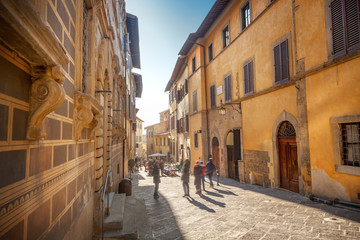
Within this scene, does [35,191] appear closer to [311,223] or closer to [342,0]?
[311,223]

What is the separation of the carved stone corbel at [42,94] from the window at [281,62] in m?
8.78

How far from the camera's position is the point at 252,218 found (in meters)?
5.65


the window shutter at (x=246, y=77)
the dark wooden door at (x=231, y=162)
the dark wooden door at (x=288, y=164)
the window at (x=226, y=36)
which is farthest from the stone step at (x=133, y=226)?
the window at (x=226, y=36)

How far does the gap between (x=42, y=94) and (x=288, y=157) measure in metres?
9.20

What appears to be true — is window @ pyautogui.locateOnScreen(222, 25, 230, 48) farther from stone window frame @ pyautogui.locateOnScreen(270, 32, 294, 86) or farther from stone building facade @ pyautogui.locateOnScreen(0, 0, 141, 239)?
stone building facade @ pyautogui.locateOnScreen(0, 0, 141, 239)

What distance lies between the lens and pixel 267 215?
5777 millimetres

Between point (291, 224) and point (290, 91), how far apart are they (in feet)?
16.9

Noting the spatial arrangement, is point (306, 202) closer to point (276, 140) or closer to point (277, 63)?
point (276, 140)

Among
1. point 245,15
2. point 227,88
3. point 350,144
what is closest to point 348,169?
point 350,144

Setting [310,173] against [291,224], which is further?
[310,173]

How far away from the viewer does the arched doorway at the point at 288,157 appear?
27.4 feet

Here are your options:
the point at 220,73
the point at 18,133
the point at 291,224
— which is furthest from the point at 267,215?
the point at 220,73

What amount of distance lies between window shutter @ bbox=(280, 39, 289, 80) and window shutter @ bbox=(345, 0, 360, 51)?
245 cm

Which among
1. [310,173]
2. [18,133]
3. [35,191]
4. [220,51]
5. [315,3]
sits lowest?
[310,173]
